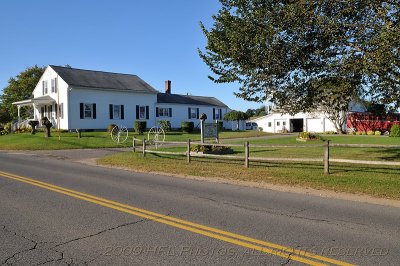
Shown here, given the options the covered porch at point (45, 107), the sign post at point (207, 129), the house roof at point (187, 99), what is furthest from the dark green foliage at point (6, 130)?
the sign post at point (207, 129)

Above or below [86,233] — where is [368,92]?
above

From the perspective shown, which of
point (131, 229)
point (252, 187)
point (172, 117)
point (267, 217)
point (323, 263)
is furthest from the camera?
point (172, 117)

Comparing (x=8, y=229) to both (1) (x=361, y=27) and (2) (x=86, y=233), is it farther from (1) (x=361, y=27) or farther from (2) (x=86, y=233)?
(1) (x=361, y=27)

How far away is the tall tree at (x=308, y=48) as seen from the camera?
11203 mm

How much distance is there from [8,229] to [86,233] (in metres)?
1.41

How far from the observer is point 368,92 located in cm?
1423

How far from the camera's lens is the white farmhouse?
123 ft

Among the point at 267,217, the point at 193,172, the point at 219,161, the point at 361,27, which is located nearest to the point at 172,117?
the point at 219,161

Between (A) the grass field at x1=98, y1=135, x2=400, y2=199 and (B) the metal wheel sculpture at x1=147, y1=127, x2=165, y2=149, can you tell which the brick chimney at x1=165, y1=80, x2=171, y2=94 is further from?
(A) the grass field at x1=98, y1=135, x2=400, y2=199

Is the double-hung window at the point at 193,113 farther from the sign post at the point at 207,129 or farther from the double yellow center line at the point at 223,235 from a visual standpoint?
the double yellow center line at the point at 223,235

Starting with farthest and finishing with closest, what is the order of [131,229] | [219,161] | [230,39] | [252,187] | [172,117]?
[172,117] < [219,161] < [230,39] < [252,187] < [131,229]

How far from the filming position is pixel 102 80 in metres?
41.3

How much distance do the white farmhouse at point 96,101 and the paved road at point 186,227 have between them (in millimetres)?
28525

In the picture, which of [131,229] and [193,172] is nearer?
[131,229]
